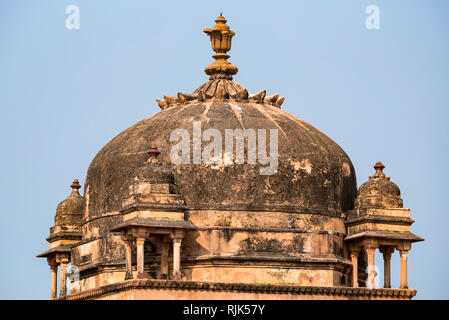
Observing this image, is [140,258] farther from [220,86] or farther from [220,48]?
[220,48]

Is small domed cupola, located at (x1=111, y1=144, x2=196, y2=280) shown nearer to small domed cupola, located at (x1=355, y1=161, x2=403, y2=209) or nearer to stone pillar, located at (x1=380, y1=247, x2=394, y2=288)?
small domed cupola, located at (x1=355, y1=161, x2=403, y2=209)

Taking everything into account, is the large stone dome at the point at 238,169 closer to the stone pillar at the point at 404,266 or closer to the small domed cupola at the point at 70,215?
the small domed cupola at the point at 70,215

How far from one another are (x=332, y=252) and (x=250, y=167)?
2879mm

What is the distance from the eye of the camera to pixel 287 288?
5266 centimetres

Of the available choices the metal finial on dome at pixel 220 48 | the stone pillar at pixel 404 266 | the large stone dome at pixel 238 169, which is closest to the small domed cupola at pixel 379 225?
the stone pillar at pixel 404 266

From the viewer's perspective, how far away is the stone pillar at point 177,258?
52000mm

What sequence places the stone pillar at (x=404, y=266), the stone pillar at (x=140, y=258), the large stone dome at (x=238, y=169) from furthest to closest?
the stone pillar at (x=404, y=266) → the large stone dome at (x=238, y=169) → the stone pillar at (x=140, y=258)

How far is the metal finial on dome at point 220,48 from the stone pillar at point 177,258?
6.71 m

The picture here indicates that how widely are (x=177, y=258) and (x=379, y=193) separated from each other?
5.49 m

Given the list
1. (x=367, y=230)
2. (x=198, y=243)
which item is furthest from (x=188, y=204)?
(x=367, y=230)

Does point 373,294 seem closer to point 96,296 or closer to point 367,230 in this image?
point 367,230

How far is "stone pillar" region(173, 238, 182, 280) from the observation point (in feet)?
171

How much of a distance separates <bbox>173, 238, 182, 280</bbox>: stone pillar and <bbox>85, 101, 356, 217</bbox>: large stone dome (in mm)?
1350

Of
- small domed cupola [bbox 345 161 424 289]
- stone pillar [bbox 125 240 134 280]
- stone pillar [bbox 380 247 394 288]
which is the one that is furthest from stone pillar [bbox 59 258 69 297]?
stone pillar [bbox 380 247 394 288]
